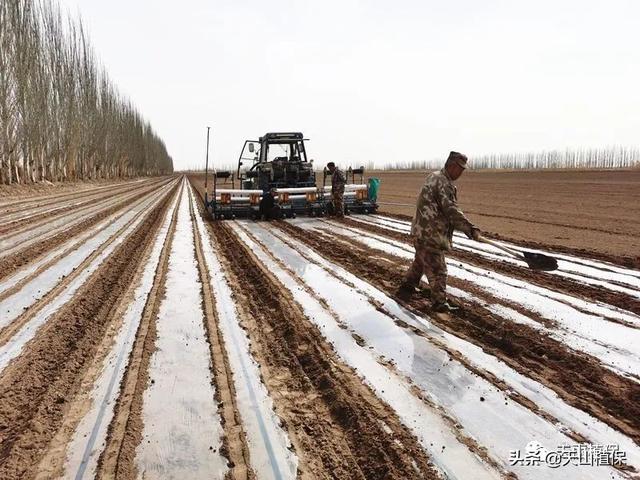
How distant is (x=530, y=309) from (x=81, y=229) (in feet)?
32.3

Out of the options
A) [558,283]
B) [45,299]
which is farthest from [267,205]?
[558,283]

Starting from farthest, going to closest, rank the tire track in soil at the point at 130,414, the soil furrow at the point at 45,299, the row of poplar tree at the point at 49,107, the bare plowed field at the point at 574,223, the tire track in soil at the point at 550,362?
the row of poplar tree at the point at 49,107, the bare plowed field at the point at 574,223, the soil furrow at the point at 45,299, the tire track in soil at the point at 550,362, the tire track in soil at the point at 130,414

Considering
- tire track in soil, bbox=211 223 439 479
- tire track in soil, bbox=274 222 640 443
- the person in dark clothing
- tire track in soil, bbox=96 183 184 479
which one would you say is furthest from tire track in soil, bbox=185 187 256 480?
the person in dark clothing

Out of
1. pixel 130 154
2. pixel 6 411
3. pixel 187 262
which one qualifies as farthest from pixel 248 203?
pixel 130 154

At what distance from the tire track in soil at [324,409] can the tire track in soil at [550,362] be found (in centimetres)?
121

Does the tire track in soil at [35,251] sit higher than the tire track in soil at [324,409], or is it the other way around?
the tire track in soil at [35,251]

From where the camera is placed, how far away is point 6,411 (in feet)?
9.82

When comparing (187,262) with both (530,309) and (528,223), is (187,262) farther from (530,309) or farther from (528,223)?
(528,223)

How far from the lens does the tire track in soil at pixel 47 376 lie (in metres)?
2.61

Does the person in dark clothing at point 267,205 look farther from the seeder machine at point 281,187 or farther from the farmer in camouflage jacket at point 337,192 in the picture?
the farmer in camouflage jacket at point 337,192

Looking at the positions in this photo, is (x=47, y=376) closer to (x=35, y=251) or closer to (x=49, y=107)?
(x=35, y=251)
